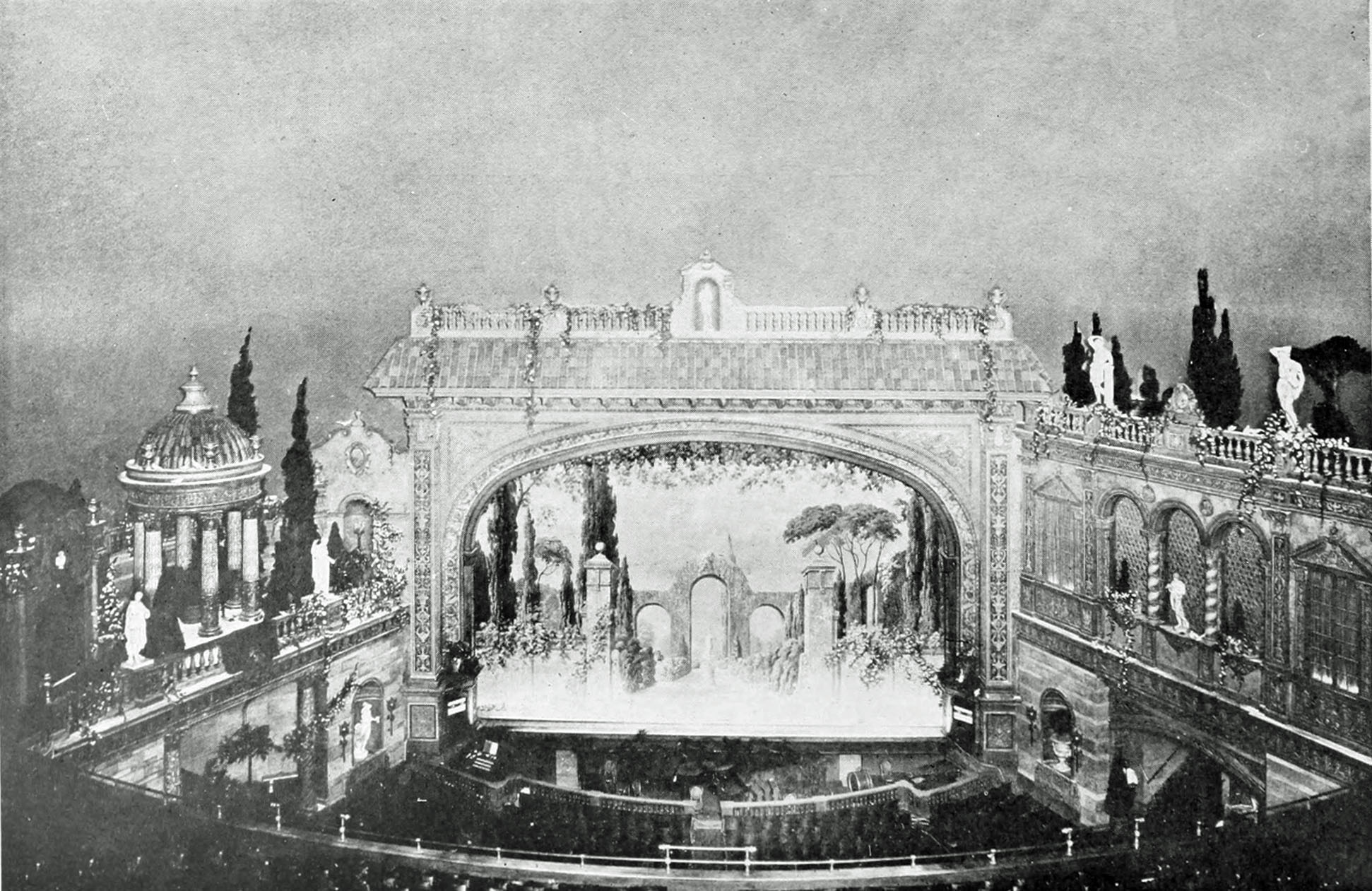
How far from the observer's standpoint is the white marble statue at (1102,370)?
23.5ft

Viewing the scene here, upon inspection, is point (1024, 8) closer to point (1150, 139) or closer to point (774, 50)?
point (1150, 139)

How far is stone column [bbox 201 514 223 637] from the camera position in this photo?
699 centimetres

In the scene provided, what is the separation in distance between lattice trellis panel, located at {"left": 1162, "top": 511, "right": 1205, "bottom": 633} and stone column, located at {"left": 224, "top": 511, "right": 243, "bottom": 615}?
634 cm

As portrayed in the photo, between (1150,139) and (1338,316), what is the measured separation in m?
1.70

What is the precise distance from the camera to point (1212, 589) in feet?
22.2

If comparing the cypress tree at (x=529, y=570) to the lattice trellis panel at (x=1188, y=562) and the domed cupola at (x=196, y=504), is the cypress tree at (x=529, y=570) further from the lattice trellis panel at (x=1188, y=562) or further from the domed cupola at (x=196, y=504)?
the lattice trellis panel at (x=1188, y=562)

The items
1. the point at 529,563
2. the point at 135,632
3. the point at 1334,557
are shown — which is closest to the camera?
the point at 1334,557

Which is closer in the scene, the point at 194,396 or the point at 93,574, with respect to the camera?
the point at 93,574

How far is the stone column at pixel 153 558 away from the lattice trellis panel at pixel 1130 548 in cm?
651

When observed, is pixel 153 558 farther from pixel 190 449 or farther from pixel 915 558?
pixel 915 558

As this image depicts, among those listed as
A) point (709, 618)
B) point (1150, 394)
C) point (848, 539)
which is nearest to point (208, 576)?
point (709, 618)

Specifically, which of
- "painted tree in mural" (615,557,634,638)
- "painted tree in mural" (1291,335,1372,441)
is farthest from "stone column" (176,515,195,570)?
"painted tree in mural" (1291,335,1372,441)

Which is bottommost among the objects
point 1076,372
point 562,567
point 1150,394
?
point 562,567

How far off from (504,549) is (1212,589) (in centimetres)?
488
